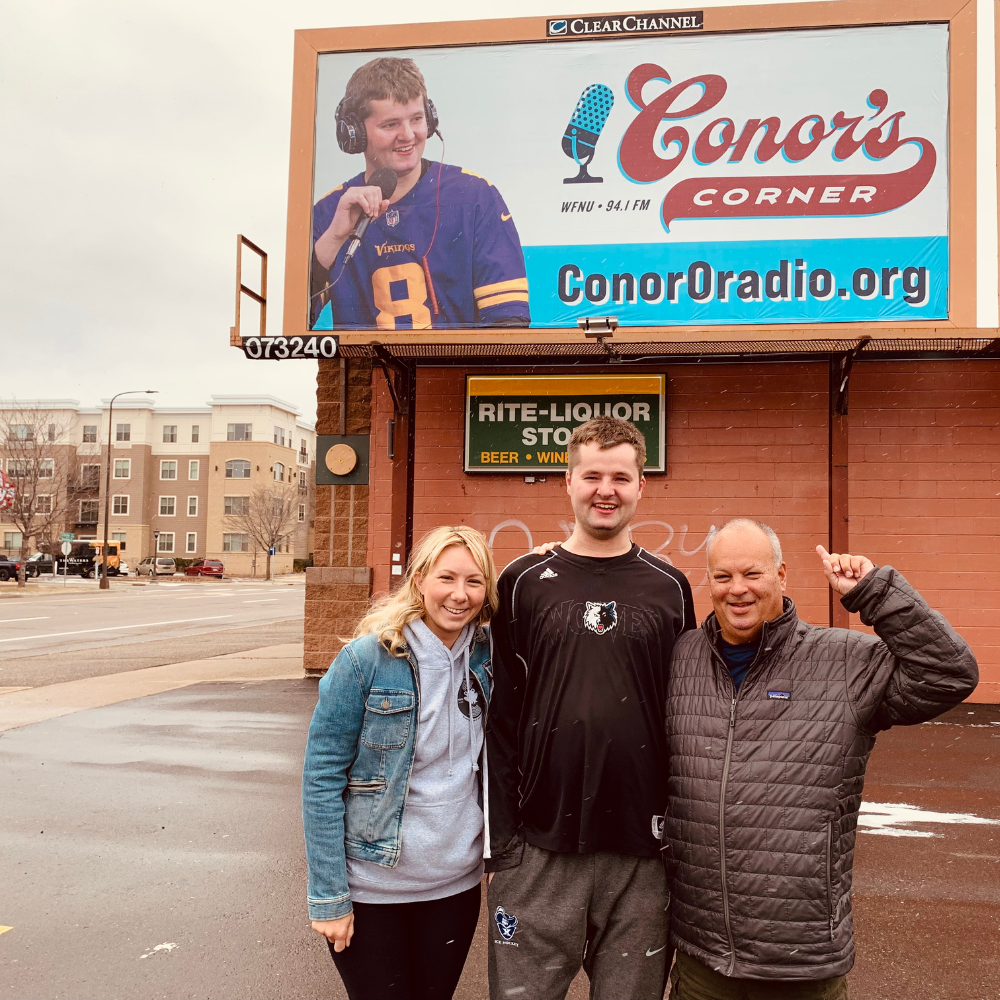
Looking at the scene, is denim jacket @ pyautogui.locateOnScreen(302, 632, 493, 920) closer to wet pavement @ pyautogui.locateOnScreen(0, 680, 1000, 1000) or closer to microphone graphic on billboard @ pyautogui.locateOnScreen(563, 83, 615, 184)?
wet pavement @ pyautogui.locateOnScreen(0, 680, 1000, 1000)

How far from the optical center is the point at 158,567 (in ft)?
204

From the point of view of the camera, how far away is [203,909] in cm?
421

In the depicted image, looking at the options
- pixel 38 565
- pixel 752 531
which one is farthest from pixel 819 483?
pixel 38 565

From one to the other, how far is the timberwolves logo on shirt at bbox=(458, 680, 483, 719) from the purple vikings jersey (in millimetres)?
7921

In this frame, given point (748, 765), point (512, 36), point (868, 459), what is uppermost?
point (512, 36)

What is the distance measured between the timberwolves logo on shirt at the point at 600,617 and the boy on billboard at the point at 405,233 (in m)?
7.86

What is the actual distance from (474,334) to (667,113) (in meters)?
3.45

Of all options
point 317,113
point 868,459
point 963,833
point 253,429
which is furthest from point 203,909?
point 253,429

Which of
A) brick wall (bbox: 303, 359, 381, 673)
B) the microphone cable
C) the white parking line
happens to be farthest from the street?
the microphone cable

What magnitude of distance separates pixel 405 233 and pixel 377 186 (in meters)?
0.69

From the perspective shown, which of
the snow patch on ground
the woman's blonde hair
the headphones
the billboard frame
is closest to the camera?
the woman's blonde hair

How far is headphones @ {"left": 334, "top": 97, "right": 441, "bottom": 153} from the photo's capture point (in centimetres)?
1046

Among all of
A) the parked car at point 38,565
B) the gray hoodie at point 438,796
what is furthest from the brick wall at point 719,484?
the parked car at point 38,565

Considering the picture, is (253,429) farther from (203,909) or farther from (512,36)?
(203,909)
